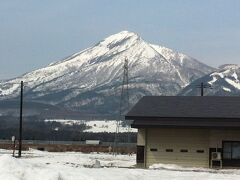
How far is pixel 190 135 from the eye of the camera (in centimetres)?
4038

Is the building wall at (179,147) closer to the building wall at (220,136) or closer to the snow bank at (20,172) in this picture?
the building wall at (220,136)

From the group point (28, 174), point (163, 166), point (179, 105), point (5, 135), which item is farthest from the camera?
point (5, 135)

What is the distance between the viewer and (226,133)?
39812mm

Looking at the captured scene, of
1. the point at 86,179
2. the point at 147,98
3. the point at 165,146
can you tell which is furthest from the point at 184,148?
the point at 86,179

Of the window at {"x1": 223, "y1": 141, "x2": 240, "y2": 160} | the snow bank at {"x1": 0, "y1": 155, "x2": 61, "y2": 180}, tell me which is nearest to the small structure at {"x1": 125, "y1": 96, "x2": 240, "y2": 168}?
the window at {"x1": 223, "y1": 141, "x2": 240, "y2": 160}

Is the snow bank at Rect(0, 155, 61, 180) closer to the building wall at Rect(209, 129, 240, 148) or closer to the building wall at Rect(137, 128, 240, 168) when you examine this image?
the building wall at Rect(137, 128, 240, 168)

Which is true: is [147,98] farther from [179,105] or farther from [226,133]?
[226,133]

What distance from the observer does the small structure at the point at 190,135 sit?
39531 mm

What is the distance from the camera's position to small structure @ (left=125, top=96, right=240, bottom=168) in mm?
39531

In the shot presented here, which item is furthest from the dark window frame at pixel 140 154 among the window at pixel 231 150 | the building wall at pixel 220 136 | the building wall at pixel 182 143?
the window at pixel 231 150

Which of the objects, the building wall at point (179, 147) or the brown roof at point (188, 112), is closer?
the brown roof at point (188, 112)

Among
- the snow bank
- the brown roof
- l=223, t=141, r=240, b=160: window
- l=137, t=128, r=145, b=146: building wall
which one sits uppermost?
the brown roof

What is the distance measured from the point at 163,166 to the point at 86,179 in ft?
68.3

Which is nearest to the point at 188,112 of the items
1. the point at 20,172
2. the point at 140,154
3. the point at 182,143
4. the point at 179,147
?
the point at 182,143
